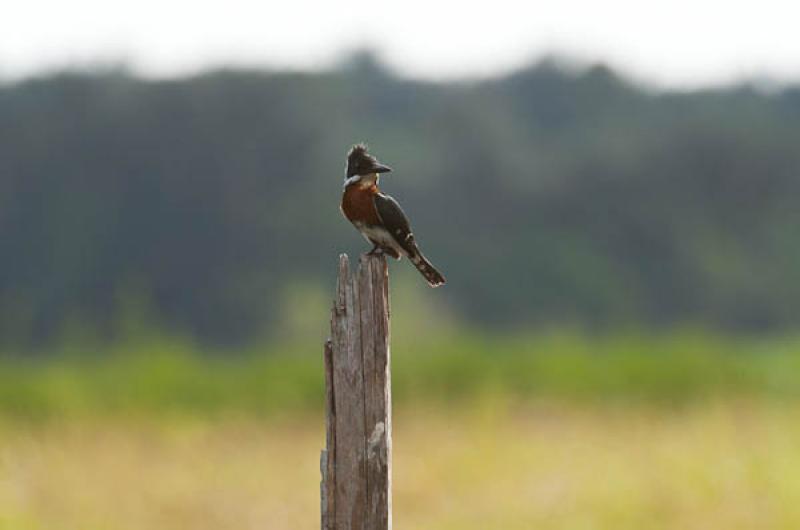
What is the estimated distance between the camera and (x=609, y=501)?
12.5 m

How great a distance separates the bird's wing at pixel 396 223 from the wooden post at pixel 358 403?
631 millimetres

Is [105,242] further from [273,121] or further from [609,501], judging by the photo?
[609,501]

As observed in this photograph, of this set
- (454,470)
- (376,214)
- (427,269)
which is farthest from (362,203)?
(454,470)

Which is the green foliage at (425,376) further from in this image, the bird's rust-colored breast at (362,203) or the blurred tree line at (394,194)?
the bird's rust-colored breast at (362,203)

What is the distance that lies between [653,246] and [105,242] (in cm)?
1575

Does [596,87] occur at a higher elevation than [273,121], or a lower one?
higher

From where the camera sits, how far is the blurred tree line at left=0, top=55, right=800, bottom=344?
31.3m

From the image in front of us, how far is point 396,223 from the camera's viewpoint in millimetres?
4918

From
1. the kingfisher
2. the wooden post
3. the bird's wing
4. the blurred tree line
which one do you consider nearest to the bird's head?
the kingfisher

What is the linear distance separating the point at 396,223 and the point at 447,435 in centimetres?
1151

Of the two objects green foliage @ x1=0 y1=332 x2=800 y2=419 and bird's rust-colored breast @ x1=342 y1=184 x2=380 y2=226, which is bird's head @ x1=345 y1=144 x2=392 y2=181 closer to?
bird's rust-colored breast @ x1=342 y1=184 x2=380 y2=226

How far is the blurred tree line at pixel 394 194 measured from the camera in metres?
31.3

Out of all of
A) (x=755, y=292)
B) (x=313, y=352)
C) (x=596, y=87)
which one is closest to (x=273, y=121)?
(x=596, y=87)

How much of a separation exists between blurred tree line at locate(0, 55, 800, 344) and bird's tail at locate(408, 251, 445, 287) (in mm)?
23213
